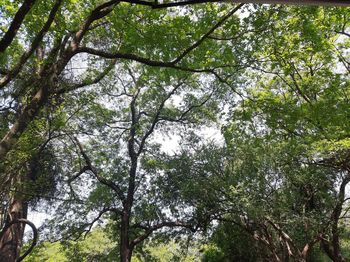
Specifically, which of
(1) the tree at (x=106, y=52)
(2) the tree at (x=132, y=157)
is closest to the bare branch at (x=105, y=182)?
(2) the tree at (x=132, y=157)

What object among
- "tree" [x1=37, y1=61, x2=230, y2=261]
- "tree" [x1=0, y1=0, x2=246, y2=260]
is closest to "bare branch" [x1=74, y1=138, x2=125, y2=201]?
"tree" [x1=37, y1=61, x2=230, y2=261]

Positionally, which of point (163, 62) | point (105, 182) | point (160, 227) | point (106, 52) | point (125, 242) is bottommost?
point (125, 242)

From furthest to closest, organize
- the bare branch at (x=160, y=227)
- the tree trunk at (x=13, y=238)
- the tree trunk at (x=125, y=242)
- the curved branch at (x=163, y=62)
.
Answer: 1. the bare branch at (x=160, y=227)
2. the tree trunk at (x=125, y=242)
3. the tree trunk at (x=13, y=238)
4. the curved branch at (x=163, y=62)

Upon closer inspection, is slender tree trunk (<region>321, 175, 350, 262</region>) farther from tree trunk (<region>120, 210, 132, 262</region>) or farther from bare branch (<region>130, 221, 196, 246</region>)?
tree trunk (<region>120, 210, 132, 262</region>)

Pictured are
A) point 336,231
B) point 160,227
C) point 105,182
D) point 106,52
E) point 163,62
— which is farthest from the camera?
point 105,182

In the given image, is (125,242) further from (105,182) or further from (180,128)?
(180,128)

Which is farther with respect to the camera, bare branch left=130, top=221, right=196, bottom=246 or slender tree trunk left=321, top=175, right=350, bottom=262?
bare branch left=130, top=221, right=196, bottom=246

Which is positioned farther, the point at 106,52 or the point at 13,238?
the point at 13,238

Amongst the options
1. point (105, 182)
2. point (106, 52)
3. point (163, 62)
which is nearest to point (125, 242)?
point (105, 182)

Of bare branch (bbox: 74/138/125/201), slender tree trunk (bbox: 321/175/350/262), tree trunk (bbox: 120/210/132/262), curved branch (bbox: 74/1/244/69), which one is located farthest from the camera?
bare branch (bbox: 74/138/125/201)

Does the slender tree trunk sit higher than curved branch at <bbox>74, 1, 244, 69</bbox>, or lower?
lower

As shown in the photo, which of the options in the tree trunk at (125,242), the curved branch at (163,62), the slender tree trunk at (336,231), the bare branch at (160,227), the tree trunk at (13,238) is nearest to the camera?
the curved branch at (163,62)

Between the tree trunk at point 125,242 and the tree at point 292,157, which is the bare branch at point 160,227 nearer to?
the tree trunk at point 125,242

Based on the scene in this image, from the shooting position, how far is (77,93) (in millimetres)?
8992
